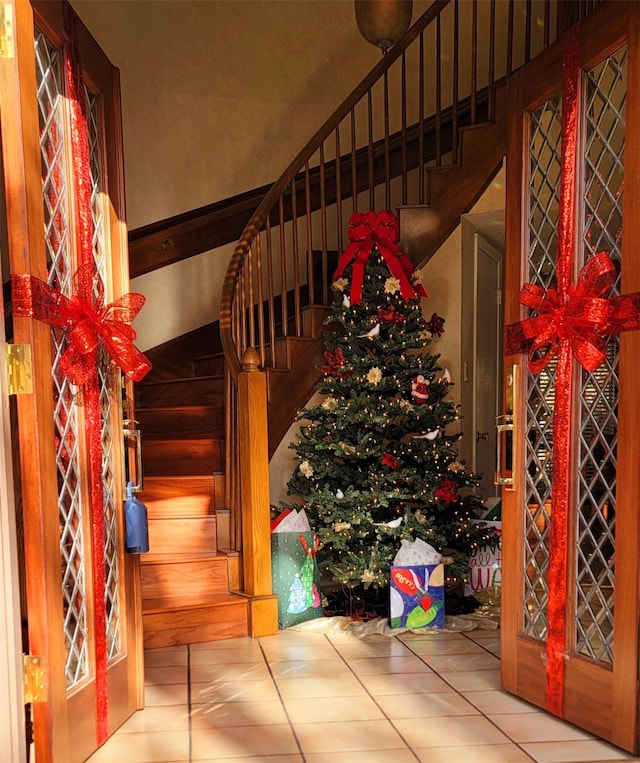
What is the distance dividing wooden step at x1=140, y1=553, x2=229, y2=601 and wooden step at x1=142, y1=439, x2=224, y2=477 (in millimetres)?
632

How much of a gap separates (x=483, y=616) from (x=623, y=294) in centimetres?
211

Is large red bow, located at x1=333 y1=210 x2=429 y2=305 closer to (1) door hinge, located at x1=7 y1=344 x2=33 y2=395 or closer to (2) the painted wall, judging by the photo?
(2) the painted wall

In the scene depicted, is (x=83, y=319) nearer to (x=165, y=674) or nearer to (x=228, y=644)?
(x=165, y=674)

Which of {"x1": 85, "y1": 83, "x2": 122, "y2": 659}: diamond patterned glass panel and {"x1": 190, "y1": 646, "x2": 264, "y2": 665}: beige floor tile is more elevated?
{"x1": 85, "y1": 83, "x2": 122, "y2": 659}: diamond patterned glass panel

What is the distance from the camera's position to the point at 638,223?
2.28 meters

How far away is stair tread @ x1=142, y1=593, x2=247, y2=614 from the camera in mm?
3477

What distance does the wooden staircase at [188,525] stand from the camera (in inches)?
138

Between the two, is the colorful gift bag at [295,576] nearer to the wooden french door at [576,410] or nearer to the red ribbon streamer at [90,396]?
the wooden french door at [576,410]

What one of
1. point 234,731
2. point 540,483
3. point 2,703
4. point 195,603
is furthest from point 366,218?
point 2,703

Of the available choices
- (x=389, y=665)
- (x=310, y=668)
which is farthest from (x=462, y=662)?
(x=310, y=668)

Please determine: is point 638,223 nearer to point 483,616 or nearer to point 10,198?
point 10,198

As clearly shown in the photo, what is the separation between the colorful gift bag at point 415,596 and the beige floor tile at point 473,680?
22.5 inches

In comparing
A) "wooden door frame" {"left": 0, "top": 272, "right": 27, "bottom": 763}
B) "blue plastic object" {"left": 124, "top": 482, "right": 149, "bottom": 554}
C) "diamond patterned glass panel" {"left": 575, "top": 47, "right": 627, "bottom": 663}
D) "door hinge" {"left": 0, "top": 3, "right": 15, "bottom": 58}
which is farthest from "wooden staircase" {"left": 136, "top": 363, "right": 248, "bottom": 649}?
"door hinge" {"left": 0, "top": 3, "right": 15, "bottom": 58}

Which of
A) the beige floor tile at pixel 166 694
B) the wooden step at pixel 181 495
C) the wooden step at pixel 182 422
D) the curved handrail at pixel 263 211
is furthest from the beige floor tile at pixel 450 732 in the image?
the wooden step at pixel 182 422
